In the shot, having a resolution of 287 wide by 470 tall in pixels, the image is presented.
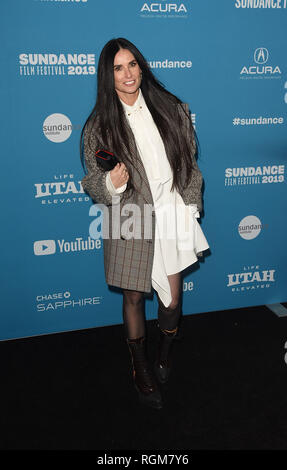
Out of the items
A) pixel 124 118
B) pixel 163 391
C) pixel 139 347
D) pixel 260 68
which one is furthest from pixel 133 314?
pixel 260 68

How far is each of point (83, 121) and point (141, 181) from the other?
77 cm

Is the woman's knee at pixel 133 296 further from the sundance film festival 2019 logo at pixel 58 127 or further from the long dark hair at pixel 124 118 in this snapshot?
the sundance film festival 2019 logo at pixel 58 127

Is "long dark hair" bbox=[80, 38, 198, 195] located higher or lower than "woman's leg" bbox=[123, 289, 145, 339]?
higher

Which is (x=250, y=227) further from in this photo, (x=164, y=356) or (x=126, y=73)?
(x=126, y=73)

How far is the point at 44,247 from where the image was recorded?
254cm

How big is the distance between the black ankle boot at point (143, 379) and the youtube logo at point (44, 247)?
801mm

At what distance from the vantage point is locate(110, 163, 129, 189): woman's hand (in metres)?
1.75

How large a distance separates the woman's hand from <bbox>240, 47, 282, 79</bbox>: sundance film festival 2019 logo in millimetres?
1237

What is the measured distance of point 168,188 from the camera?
1.94 meters

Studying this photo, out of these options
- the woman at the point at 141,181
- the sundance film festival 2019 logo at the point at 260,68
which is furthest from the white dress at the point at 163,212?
the sundance film festival 2019 logo at the point at 260,68

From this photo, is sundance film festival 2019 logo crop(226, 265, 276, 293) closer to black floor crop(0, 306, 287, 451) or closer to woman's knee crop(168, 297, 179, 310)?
black floor crop(0, 306, 287, 451)

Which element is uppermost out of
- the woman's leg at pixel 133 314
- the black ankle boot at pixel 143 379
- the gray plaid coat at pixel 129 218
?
the gray plaid coat at pixel 129 218

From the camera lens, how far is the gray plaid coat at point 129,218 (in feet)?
6.03

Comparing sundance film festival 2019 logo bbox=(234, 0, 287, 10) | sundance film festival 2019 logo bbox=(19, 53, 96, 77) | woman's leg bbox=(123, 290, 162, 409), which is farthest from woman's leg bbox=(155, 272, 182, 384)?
sundance film festival 2019 logo bbox=(234, 0, 287, 10)
